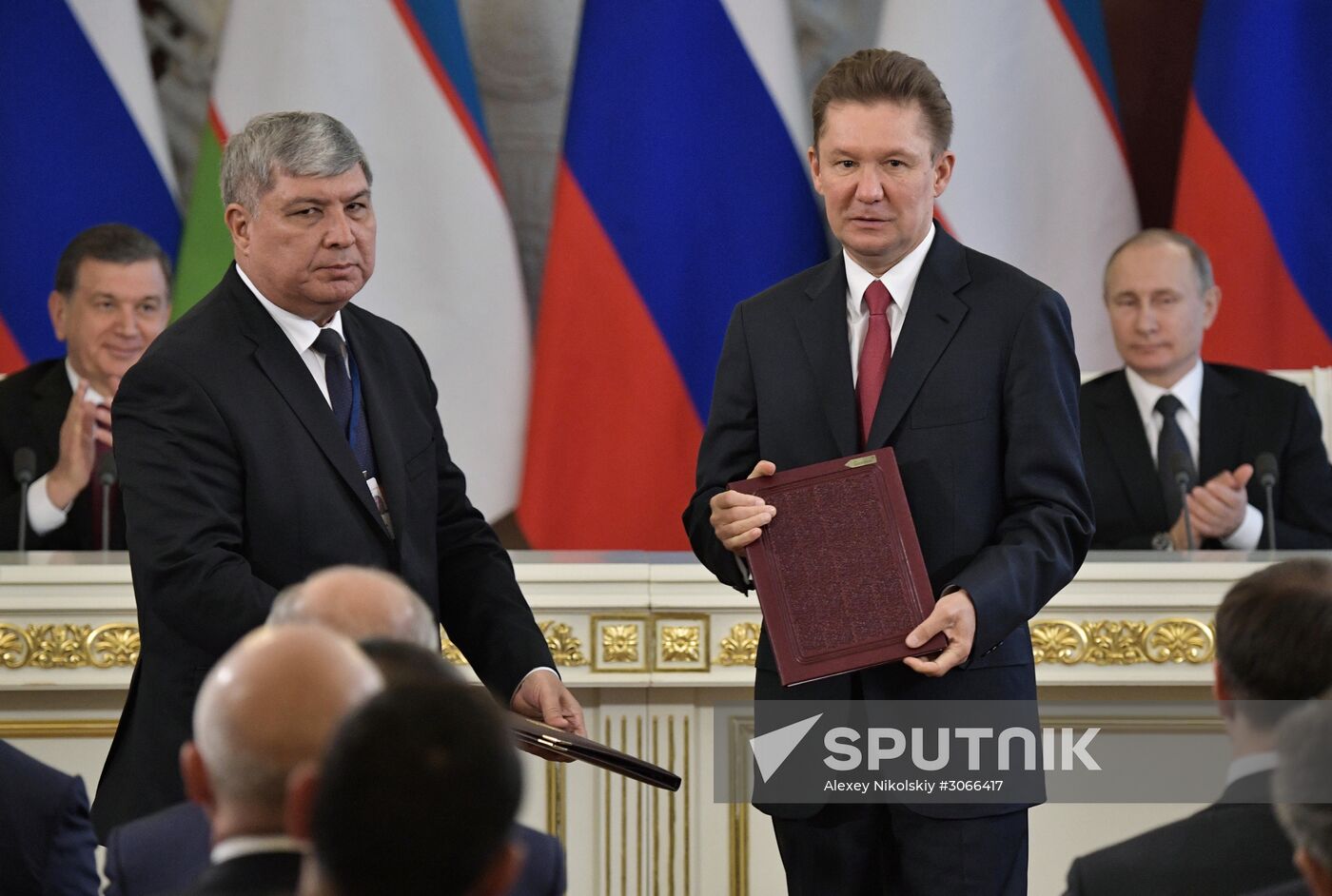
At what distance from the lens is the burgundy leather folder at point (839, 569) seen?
8.70 feet

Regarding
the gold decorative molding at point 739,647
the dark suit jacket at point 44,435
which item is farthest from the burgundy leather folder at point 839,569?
the dark suit jacket at point 44,435

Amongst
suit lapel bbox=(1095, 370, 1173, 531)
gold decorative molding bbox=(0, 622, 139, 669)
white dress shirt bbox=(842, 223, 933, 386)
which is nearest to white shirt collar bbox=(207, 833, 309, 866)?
white dress shirt bbox=(842, 223, 933, 386)

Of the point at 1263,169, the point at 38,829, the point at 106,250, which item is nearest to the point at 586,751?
the point at 38,829

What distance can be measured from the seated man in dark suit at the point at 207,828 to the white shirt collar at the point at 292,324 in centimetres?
91

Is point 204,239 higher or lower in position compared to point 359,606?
higher

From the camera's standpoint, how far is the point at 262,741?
4.66 feet

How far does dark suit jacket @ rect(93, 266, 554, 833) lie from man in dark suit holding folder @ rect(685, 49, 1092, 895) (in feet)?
1.75

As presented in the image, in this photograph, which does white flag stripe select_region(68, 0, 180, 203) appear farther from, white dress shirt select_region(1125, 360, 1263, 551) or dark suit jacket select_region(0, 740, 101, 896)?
dark suit jacket select_region(0, 740, 101, 896)

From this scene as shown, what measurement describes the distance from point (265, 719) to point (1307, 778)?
2.86 feet

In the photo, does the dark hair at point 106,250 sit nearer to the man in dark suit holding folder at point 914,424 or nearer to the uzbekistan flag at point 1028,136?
the uzbekistan flag at point 1028,136

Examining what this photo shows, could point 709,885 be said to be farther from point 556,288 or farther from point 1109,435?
point 556,288

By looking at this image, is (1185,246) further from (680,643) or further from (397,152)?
(397,152)

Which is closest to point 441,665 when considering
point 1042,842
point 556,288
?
point 1042,842

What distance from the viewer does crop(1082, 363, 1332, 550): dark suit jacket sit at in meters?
5.17
